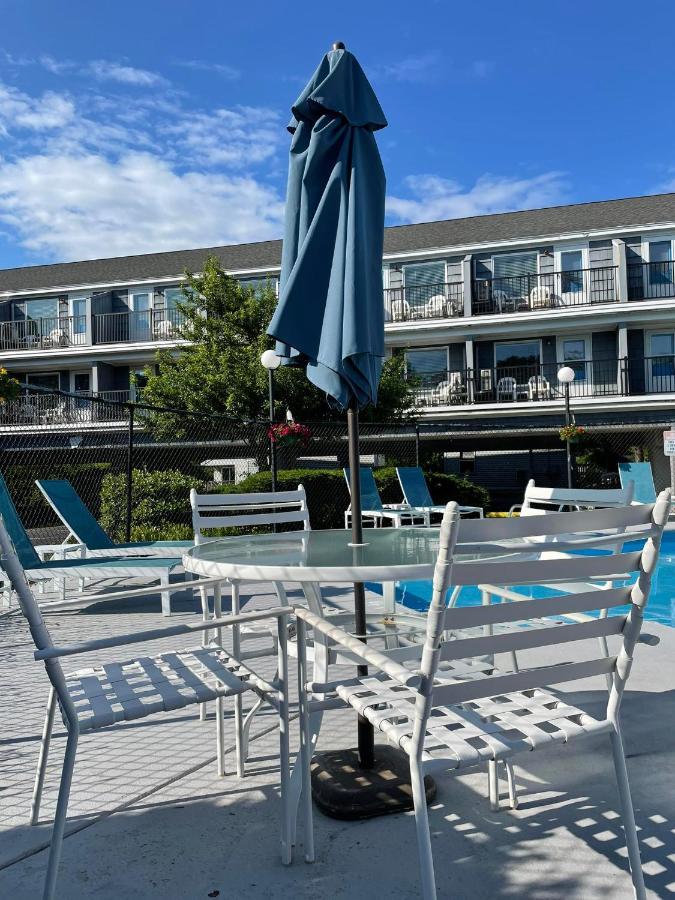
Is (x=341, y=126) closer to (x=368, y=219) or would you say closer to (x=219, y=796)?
(x=368, y=219)

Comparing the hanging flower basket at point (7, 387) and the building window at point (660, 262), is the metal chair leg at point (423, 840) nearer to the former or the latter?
the hanging flower basket at point (7, 387)

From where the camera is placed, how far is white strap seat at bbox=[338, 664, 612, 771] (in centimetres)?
161

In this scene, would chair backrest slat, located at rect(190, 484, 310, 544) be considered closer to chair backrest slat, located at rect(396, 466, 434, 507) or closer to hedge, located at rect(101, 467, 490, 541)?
hedge, located at rect(101, 467, 490, 541)

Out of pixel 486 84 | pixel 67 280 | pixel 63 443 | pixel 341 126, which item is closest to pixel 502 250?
pixel 486 84

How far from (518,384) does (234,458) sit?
9777mm

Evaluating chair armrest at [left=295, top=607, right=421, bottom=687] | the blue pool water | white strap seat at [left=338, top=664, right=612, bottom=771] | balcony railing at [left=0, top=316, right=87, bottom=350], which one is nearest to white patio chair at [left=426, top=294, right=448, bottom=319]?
balcony railing at [left=0, top=316, right=87, bottom=350]

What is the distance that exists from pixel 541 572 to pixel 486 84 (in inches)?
676

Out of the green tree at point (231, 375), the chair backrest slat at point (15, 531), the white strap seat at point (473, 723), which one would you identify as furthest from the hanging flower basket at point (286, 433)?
the white strap seat at point (473, 723)

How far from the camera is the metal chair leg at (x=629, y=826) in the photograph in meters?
1.66

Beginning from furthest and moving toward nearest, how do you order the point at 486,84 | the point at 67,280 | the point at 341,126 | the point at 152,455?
the point at 67,280 < the point at 152,455 < the point at 486,84 < the point at 341,126

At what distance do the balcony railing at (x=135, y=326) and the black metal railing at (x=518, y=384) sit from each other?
33.4 feet

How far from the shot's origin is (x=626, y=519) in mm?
1587

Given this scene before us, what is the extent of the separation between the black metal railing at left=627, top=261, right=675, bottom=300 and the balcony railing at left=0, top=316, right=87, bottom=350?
793 inches

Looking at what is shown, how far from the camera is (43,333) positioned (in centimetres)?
2755
